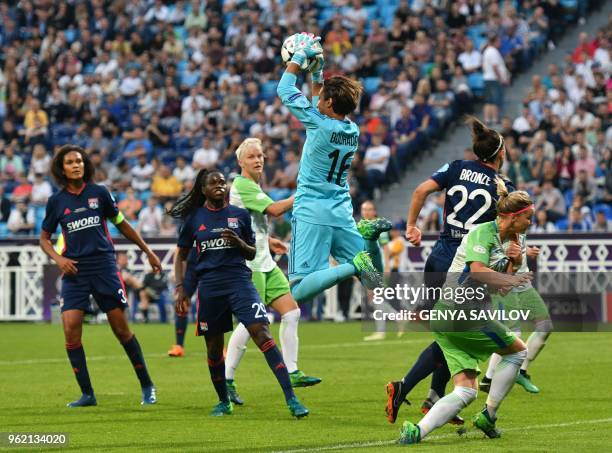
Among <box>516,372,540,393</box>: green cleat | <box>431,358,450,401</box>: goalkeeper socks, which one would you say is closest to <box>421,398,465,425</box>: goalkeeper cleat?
<box>431,358,450,401</box>: goalkeeper socks

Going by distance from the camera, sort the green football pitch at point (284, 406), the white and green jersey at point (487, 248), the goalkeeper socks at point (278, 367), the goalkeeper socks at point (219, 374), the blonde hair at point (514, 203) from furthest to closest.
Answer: the goalkeeper socks at point (219, 374), the goalkeeper socks at point (278, 367), the green football pitch at point (284, 406), the blonde hair at point (514, 203), the white and green jersey at point (487, 248)

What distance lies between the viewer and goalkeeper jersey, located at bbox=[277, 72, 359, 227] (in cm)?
1108

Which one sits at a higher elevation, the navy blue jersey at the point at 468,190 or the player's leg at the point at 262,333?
the navy blue jersey at the point at 468,190

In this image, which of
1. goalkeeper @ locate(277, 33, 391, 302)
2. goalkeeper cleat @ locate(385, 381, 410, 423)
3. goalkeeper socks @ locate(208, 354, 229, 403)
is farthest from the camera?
goalkeeper socks @ locate(208, 354, 229, 403)

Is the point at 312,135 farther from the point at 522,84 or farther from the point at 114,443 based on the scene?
the point at 522,84

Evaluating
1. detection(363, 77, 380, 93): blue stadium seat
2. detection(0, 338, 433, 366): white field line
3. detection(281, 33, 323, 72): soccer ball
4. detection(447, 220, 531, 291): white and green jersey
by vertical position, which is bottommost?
detection(0, 338, 433, 366): white field line

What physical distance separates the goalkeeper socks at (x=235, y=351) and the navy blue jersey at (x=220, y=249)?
127cm

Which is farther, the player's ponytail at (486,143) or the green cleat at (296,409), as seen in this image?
the green cleat at (296,409)

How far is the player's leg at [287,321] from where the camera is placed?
1220cm

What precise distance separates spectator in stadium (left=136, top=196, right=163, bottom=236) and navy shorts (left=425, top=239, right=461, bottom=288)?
16390 millimetres

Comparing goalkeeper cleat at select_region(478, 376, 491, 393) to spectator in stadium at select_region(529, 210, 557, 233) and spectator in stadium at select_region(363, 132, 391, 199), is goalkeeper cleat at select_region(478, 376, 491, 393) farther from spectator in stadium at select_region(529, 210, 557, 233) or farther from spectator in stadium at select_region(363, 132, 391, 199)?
spectator in stadium at select_region(363, 132, 391, 199)

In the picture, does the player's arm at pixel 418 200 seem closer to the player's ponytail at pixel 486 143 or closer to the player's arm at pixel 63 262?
A: the player's ponytail at pixel 486 143

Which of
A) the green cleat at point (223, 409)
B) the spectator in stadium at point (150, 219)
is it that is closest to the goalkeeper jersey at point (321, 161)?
the green cleat at point (223, 409)

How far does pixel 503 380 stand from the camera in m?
9.30
